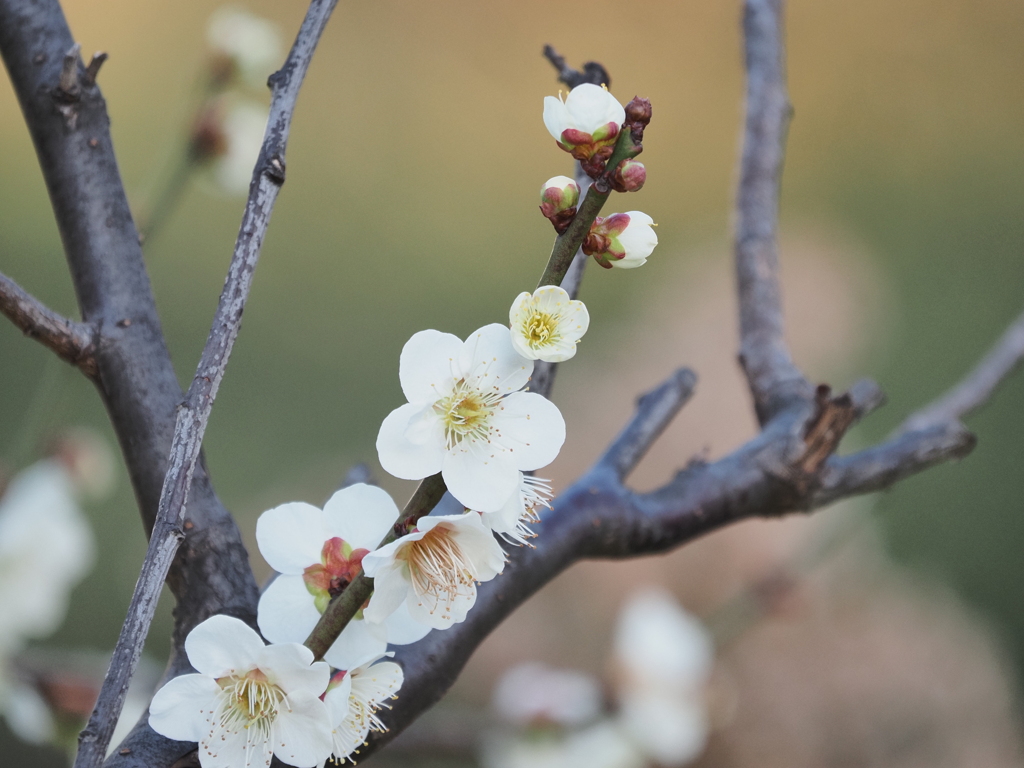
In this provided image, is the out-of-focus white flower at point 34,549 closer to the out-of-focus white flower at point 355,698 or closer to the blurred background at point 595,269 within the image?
the out-of-focus white flower at point 355,698

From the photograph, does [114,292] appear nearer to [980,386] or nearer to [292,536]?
[292,536]

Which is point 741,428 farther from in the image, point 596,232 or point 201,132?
point 596,232

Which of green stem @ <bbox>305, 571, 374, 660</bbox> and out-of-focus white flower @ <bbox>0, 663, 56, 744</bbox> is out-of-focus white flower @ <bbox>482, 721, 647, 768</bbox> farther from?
green stem @ <bbox>305, 571, 374, 660</bbox>

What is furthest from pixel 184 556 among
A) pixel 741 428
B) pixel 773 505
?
pixel 741 428

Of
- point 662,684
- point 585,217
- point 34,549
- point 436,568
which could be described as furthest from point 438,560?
point 662,684

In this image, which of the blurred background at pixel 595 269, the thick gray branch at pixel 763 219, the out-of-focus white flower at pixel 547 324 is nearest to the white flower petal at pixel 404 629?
the out-of-focus white flower at pixel 547 324

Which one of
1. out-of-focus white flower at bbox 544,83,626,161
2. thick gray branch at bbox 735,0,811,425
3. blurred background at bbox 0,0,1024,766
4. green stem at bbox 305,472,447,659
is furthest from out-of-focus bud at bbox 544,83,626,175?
blurred background at bbox 0,0,1024,766
